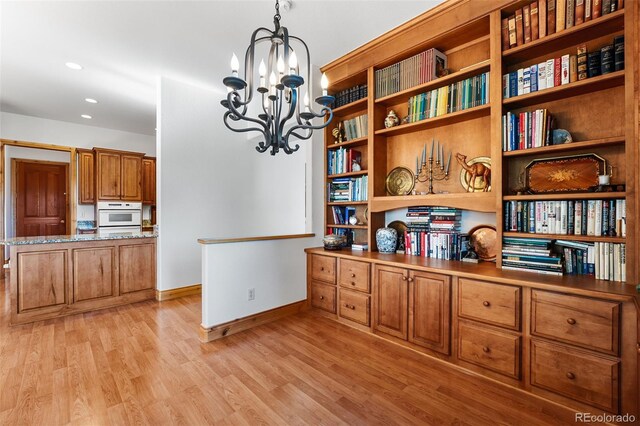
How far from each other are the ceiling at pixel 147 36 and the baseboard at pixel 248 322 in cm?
271

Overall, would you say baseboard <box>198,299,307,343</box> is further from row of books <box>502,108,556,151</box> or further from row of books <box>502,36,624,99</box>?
row of books <box>502,36,624,99</box>

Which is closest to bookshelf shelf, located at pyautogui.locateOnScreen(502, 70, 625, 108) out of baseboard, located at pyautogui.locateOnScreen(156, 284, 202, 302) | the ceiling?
the ceiling

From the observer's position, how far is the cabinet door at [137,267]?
359 cm

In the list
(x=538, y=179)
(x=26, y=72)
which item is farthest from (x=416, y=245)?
(x=26, y=72)

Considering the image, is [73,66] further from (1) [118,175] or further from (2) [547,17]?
(2) [547,17]

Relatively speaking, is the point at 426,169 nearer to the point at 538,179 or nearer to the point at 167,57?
the point at 538,179

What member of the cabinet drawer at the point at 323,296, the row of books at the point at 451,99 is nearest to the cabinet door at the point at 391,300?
the cabinet drawer at the point at 323,296

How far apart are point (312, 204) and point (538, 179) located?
2.10 meters

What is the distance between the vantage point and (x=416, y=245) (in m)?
2.71

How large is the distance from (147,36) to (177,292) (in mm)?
2959

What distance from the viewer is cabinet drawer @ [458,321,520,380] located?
1.83m

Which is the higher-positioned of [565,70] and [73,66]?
[73,66]

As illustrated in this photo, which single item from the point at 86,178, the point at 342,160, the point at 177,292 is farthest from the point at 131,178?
the point at 342,160

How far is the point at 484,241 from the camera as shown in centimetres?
239
